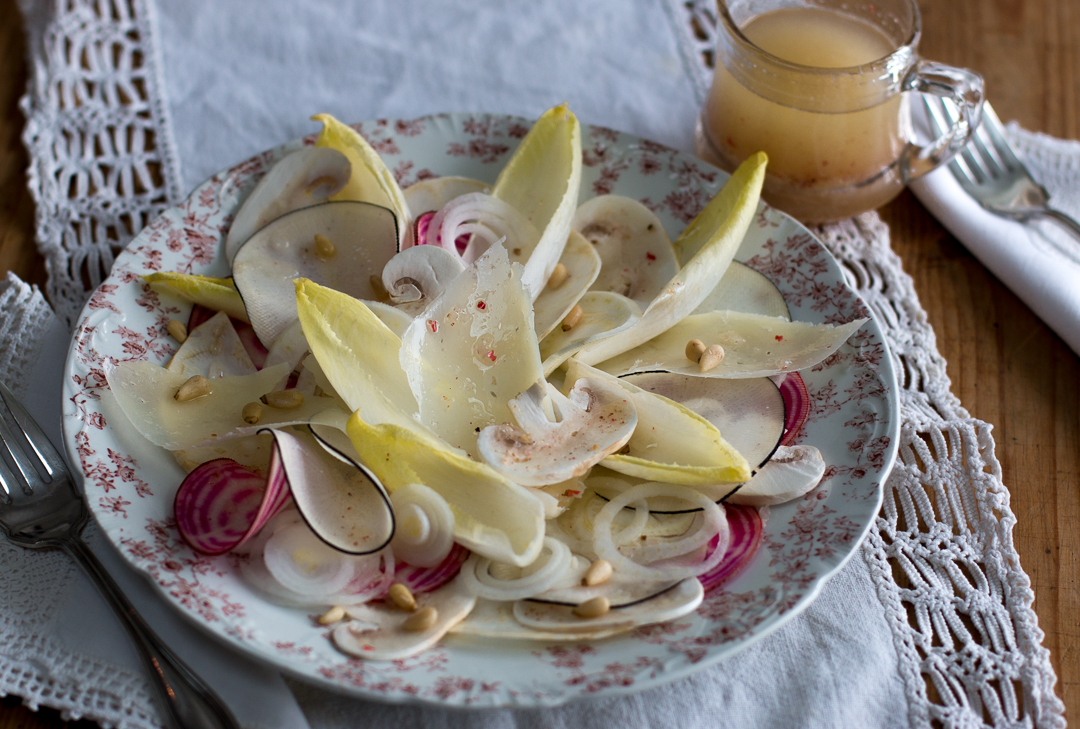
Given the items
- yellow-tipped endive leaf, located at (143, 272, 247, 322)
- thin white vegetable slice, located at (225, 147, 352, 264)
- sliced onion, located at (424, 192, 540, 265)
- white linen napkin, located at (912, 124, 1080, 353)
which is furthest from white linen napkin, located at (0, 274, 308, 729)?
white linen napkin, located at (912, 124, 1080, 353)

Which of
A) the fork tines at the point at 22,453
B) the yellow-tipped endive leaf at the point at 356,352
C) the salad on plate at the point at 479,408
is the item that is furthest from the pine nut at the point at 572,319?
the fork tines at the point at 22,453

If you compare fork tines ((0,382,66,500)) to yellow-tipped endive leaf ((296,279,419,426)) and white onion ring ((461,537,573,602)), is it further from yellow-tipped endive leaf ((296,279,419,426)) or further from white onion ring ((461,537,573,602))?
white onion ring ((461,537,573,602))

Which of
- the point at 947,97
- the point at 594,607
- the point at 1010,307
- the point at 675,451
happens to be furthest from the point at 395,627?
the point at 947,97

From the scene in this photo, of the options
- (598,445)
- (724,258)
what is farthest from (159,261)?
(724,258)

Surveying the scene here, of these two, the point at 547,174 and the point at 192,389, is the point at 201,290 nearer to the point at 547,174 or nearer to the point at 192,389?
the point at 192,389

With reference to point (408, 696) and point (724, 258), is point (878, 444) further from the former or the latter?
point (408, 696)

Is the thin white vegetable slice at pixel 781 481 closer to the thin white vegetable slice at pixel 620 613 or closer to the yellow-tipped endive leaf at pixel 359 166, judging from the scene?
the thin white vegetable slice at pixel 620 613
